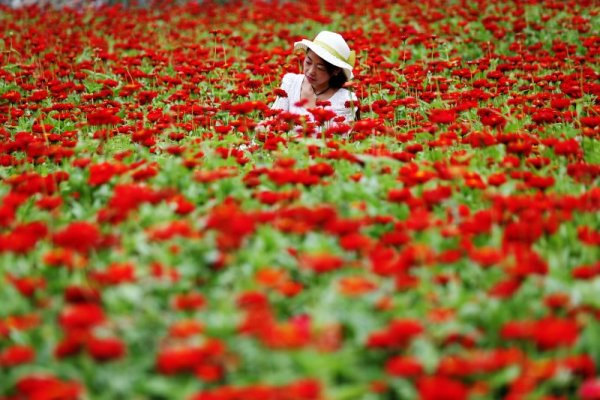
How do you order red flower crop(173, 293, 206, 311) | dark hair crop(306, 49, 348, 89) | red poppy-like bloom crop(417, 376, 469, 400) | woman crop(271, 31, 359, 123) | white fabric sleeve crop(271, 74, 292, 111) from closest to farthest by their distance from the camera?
1. red poppy-like bloom crop(417, 376, 469, 400)
2. red flower crop(173, 293, 206, 311)
3. woman crop(271, 31, 359, 123)
4. dark hair crop(306, 49, 348, 89)
5. white fabric sleeve crop(271, 74, 292, 111)

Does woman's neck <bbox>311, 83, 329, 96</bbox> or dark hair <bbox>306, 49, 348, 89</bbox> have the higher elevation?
dark hair <bbox>306, 49, 348, 89</bbox>

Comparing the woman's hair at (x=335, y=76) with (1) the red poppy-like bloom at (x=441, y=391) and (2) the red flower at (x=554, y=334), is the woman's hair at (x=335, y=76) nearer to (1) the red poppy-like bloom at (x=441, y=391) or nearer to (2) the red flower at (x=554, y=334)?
(2) the red flower at (x=554, y=334)

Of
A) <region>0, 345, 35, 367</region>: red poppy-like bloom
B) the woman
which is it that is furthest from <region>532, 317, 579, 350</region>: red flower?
the woman

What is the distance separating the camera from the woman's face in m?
5.73

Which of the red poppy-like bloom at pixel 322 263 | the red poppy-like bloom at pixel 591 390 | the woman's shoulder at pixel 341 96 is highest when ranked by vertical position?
the woman's shoulder at pixel 341 96

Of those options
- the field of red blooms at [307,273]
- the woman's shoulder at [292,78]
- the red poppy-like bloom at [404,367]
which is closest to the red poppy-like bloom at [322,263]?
the field of red blooms at [307,273]

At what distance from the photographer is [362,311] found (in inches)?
87.0

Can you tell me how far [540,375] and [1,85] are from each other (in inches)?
250

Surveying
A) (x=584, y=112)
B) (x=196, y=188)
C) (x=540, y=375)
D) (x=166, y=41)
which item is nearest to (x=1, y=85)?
(x=166, y=41)

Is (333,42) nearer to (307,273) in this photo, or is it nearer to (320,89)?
(320,89)

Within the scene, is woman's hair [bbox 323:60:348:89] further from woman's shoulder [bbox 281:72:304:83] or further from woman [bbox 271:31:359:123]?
woman's shoulder [bbox 281:72:304:83]

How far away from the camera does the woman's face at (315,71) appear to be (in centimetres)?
573

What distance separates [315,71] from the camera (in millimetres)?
5770

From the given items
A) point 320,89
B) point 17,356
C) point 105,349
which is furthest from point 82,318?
point 320,89
